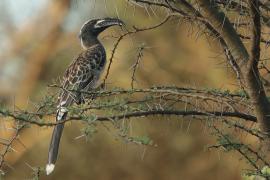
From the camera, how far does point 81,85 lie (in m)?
5.00

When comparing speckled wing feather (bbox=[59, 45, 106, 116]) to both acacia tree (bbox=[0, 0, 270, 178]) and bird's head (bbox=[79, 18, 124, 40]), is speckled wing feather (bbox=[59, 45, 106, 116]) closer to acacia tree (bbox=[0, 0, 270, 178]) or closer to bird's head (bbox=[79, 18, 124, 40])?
bird's head (bbox=[79, 18, 124, 40])

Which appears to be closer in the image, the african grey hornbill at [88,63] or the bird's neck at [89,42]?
the african grey hornbill at [88,63]

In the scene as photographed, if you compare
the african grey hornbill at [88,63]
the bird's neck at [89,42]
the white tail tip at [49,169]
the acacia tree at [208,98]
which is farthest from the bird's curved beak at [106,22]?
the acacia tree at [208,98]

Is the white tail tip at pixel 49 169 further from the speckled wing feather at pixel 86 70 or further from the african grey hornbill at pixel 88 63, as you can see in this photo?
the speckled wing feather at pixel 86 70

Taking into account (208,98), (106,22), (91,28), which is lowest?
(208,98)

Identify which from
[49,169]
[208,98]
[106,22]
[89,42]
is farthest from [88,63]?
[208,98]

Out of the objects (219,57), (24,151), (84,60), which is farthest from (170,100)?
(24,151)

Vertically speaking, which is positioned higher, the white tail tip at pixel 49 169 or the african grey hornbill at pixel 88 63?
the african grey hornbill at pixel 88 63

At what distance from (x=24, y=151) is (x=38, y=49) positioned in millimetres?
1245

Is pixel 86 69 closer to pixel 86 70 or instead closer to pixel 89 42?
pixel 86 70

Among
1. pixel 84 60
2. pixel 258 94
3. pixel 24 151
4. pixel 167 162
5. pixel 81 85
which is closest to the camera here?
pixel 258 94

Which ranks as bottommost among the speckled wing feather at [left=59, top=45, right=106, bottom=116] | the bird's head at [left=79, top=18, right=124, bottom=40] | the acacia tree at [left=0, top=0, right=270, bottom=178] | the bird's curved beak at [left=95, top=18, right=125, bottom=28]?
the acacia tree at [left=0, top=0, right=270, bottom=178]

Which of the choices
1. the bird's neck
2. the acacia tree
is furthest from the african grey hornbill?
the acacia tree

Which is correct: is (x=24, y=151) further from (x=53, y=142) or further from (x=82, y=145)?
(x=53, y=142)
